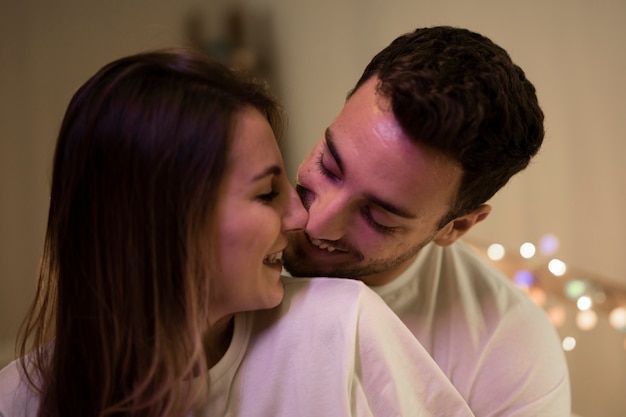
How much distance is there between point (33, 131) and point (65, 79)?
9.9 inches

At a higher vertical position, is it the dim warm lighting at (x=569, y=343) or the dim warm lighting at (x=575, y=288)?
the dim warm lighting at (x=575, y=288)

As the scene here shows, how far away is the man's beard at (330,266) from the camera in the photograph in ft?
3.96

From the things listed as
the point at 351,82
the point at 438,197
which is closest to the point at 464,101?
the point at 438,197

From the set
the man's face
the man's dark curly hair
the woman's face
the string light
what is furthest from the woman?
the string light

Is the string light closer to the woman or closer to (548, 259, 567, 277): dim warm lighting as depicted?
(548, 259, 567, 277): dim warm lighting

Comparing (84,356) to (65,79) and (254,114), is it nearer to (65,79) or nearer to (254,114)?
(254,114)

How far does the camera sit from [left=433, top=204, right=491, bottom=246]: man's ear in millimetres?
1286

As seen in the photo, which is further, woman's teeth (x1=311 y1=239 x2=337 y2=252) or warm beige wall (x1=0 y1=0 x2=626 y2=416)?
warm beige wall (x1=0 y1=0 x2=626 y2=416)

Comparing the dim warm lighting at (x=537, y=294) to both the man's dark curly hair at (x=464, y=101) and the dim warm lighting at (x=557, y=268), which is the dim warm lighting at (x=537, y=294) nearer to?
the dim warm lighting at (x=557, y=268)

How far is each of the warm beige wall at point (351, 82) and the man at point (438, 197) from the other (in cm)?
86

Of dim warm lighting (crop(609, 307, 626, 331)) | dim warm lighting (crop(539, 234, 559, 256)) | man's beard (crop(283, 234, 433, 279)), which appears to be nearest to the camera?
man's beard (crop(283, 234, 433, 279))

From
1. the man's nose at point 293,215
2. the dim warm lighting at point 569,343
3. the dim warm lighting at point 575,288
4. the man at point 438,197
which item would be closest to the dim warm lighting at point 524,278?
the dim warm lighting at point 575,288

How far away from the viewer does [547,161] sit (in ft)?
7.30

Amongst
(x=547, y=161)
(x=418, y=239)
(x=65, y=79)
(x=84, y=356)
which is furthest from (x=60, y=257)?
(x=65, y=79)
